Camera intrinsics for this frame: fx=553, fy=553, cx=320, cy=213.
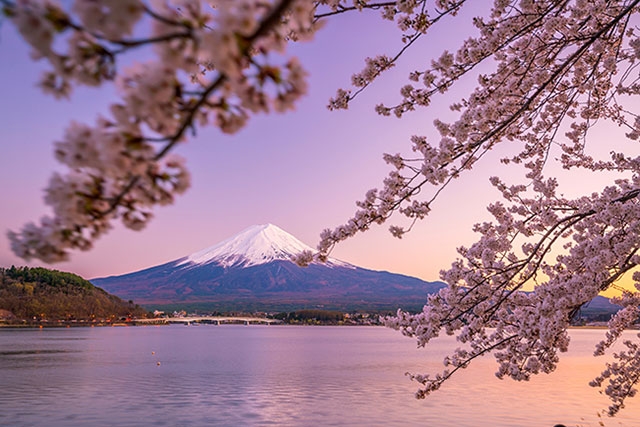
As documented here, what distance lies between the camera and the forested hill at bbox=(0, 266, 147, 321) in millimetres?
132375

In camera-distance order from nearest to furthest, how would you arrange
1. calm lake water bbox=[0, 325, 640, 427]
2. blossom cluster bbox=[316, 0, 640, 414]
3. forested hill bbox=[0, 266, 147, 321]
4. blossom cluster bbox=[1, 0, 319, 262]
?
blossom cluster bbox=[1, 0, 319, 262] → blossom cluster bbox=[316, 0, 640, 414] → calm lake water bbox=[0, 325, 640, 427] → forested hill bbox=[0, 266, 147, 321]

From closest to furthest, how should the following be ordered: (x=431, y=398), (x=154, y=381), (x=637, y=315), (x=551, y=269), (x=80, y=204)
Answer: (x=80, y=204) → (x=551, y=269) → (x=637, y=315) → (x=431, y=398) → (x=154, y=381)

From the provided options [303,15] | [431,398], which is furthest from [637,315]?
[431,398]

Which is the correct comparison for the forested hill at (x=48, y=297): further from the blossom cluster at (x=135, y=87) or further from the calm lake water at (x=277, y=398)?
the blossom cluster at (x=135, y=87)

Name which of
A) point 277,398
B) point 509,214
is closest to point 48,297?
point 277,398

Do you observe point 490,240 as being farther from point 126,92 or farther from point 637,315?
point 126,92

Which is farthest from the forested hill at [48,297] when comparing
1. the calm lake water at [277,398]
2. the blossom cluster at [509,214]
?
the blossom cluster at [509,214]

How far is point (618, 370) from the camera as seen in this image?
9203 mm

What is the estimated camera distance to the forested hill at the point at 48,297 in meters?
132

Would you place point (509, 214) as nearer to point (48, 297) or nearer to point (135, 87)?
point (135, 87)

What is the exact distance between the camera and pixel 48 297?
137m

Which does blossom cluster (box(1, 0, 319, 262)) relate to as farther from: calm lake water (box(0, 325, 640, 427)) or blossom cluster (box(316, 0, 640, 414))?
calm lake water (box(0, 325, 640, 427))

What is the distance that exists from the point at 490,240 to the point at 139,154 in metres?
4.74

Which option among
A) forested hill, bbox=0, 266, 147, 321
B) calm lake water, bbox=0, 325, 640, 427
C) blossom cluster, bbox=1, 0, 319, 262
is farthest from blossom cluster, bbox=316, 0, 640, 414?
forested hill, bbox=0, 266, 147, 321
